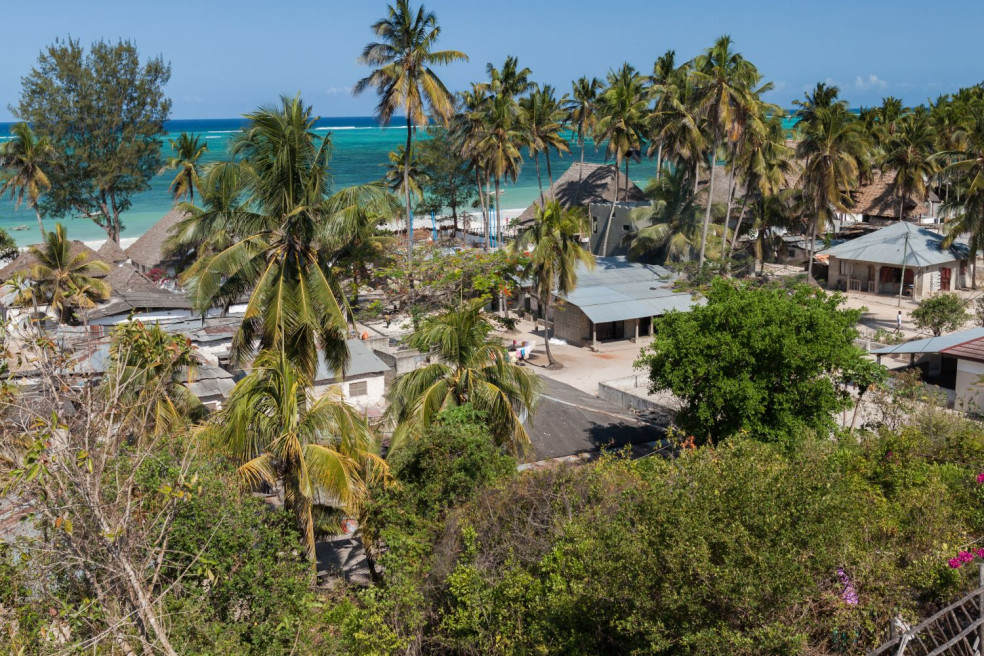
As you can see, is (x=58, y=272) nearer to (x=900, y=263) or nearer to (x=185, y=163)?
(x=185, y=163)

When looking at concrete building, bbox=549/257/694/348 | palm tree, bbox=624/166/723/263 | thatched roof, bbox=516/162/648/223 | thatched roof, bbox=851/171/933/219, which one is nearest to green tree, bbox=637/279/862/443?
concrete building, bbox=549/257/694/348

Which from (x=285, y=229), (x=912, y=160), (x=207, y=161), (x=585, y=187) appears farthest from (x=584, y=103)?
(x=207, y=161)

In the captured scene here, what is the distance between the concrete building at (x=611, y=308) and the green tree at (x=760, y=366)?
41.3 feet

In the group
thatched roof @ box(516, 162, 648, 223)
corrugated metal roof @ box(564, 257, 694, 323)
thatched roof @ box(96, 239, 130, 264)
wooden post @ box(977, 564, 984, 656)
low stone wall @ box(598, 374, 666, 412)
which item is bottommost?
low stone wall @ box(598, 374, 666, 412)

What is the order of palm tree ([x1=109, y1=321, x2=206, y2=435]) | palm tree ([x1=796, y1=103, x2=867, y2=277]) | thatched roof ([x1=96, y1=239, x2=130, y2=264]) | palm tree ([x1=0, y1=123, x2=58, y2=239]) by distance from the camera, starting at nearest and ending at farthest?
palm tree ([x1=109, y1=321, x2=206, y2=435]), palm tree ([x1=796, y1=103, x2=867, y2=277]), palm tree ([x1=0, y1=123, x2=58, y2=239]), thatched roof ([x1=96, y1=239, x2=130, y2=264])

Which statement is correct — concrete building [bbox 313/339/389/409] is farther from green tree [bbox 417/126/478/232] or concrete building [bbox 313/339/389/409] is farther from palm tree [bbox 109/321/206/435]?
green tree [bbox 417/126/478/232]

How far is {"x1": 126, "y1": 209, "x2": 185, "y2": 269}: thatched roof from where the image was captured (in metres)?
41.3

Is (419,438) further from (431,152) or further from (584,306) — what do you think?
(431,152)

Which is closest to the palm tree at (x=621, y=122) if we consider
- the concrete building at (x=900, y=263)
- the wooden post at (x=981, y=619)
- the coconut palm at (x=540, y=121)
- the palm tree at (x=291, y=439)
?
the coconut palm at (x=540, y=121)

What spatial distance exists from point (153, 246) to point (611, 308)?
80.3 ft

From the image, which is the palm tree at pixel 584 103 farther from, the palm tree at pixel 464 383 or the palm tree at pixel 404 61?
the palm tree at pixel 464 383

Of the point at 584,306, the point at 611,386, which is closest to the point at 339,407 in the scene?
the point at 611,386

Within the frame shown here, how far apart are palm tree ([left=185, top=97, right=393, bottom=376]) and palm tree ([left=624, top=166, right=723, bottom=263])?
26.9 metres

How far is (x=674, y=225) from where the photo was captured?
38.3 m
